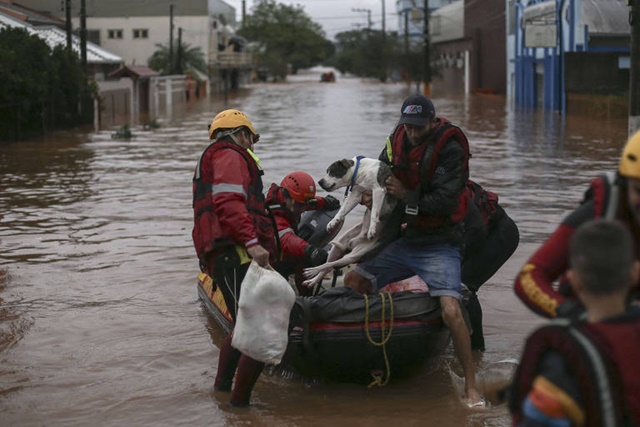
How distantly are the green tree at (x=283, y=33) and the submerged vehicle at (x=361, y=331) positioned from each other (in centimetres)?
12662

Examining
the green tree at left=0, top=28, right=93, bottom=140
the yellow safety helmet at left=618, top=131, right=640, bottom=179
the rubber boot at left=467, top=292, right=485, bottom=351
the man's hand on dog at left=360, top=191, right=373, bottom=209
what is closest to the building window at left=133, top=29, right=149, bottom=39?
the green tree at left=0, top=28, right=93, bottom=140

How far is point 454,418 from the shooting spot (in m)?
6.47

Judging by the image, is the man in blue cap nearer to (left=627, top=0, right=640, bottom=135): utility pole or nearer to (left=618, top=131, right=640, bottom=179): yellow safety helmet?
(left=618, top=131, right=640, bottom=179): yellow safety helmet

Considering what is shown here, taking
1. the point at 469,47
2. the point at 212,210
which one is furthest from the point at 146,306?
the point at 469,47

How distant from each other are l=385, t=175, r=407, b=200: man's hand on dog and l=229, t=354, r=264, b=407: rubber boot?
1314 millimetres

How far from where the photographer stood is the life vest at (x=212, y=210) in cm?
652

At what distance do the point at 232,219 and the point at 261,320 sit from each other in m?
0.62

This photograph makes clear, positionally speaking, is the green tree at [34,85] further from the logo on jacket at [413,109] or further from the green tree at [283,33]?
the green tree at [283,33]

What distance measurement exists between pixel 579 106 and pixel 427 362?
3584 centimetres

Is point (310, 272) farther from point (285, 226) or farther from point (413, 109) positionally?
point (413, 109)

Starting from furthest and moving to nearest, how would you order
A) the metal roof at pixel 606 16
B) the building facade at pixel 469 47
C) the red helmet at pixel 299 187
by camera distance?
the building facade at pixel 469 47 → the metal roof at pixel 606 16 → the red helmet at pixel 299 187

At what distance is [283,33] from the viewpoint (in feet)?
483

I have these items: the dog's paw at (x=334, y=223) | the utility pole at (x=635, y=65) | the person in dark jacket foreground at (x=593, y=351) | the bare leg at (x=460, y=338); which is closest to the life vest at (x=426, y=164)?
the bare leg at (x=460, y=338)

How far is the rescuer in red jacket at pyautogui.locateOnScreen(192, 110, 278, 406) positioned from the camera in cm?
634
